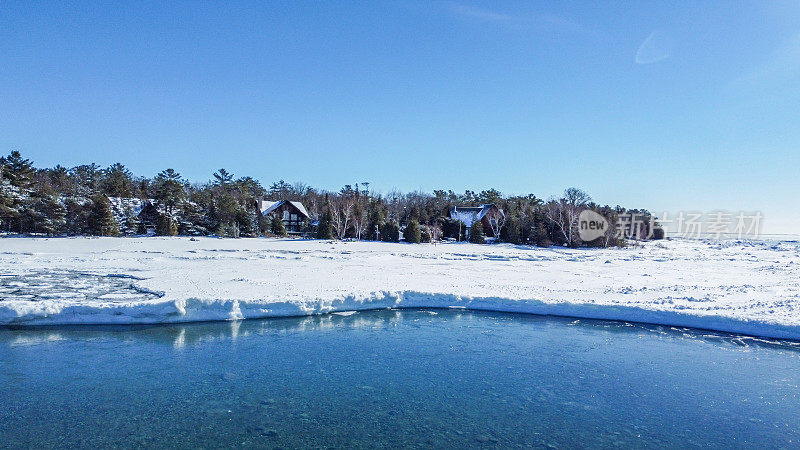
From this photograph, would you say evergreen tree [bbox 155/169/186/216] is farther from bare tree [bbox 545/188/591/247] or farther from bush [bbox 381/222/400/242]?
bare tree [bbox 545/188/591/247]

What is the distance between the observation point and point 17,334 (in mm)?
9867

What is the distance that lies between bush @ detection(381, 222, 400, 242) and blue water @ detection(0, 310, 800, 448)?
29.4 metres

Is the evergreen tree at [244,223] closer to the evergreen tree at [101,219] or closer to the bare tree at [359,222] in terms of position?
the bare tree at [359,222]

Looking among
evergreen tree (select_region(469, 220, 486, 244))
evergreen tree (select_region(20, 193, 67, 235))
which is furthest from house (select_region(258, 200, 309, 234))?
evergreen tree (select_region(20, 193, 67, 235))

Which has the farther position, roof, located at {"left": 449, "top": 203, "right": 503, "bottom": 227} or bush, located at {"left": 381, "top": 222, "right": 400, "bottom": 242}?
roof, located at {"left": 449, "top": 203, "right": 503, "bottom": 227}

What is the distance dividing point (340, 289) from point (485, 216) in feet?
125

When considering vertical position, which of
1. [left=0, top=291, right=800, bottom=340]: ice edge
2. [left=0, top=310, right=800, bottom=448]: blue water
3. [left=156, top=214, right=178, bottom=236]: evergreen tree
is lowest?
[left=0, top=310, right=800, bottom=448]: blue water

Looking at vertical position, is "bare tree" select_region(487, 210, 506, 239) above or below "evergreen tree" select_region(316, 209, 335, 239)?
above

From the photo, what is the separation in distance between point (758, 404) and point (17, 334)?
49.9 ft

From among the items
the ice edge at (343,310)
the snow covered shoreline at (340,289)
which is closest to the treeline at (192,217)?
the snow covered shoreline at (340,289)

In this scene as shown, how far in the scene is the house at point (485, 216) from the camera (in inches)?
1959

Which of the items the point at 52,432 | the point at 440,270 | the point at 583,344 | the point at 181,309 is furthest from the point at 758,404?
the point at 440,270

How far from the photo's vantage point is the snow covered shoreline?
38.3 feet

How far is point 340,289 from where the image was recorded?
14602 millimetres
